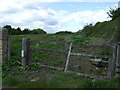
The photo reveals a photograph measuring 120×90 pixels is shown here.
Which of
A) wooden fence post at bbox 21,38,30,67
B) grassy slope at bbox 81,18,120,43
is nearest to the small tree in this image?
grassy slope at bbox 81,18,120,43

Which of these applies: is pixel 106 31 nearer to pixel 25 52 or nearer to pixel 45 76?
pixel 25 52

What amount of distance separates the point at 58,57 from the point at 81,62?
1647 millimetres

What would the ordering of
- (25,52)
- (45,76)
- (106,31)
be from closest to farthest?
1. (45,76)
2. (25,52)
3. (106,31)

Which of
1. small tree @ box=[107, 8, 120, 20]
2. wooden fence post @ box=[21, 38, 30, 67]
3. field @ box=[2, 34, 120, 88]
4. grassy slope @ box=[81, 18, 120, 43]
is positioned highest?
small tree @ box=[107, 8, 120, 20]

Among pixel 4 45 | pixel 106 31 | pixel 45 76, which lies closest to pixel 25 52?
pixel 4 45

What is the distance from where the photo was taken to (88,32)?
17406mm

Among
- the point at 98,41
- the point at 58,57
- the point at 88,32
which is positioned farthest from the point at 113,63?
the point at 88,32

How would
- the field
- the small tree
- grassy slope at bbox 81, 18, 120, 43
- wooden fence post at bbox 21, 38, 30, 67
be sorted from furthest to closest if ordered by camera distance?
Result: 1. the small tree
2. grassy slope at bbox 81, 18, 120, 43
3. wooden fence post at bbox 21, 38, 30, 67
4. the field

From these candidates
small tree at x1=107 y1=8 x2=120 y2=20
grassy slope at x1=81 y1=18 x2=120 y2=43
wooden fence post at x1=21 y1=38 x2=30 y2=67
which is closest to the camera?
wooden fence post at x1=21 y1=38 x2=30 y2=67

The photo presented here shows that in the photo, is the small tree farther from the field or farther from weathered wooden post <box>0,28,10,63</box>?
weathered wooden post <box>0,28,10,63</box>

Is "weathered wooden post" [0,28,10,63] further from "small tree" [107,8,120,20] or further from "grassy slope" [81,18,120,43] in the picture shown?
"small tree" [107,8,120,20]

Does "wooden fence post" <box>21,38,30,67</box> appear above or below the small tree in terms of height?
below

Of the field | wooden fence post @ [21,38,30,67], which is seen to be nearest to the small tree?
the field

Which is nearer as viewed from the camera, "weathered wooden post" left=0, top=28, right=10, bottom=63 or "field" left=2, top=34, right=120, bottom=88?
"field" left=2, top=34, right=120, bottom=88
